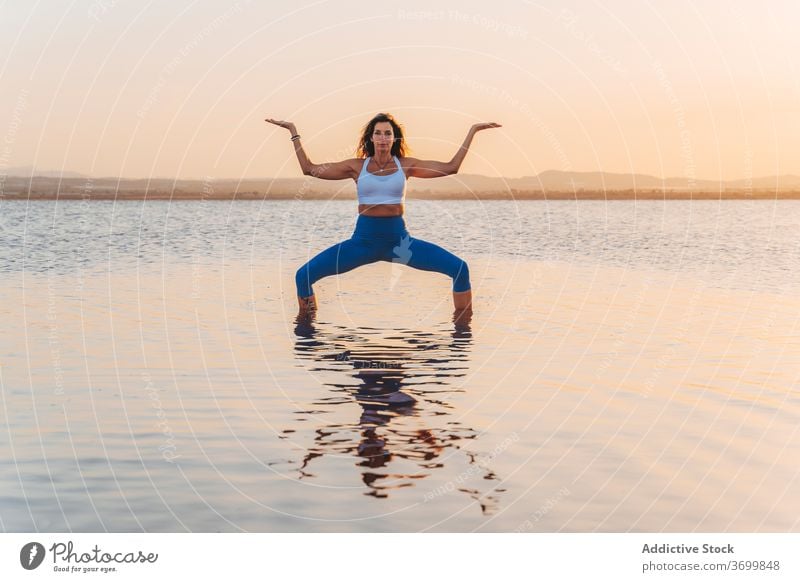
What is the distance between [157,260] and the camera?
85.1ft

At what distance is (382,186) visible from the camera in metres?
14.8

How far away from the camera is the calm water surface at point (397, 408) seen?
679 centimetres

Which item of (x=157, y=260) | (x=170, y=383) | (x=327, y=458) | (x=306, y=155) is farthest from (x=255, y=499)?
(x=157, y=260)

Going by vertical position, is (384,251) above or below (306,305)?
above

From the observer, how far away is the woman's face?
47.8ft

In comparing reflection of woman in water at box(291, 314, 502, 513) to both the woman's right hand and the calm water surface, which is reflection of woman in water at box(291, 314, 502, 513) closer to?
the calm water surface

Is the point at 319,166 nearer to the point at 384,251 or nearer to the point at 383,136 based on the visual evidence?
the point at 383,136
